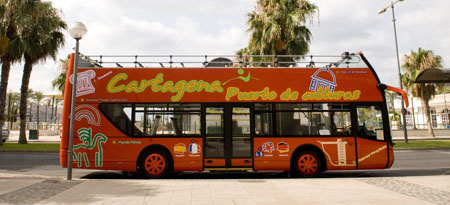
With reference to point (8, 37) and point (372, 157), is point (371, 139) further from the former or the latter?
point (8, 37)

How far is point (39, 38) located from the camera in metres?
20.8

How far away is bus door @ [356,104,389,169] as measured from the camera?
29.8 ft

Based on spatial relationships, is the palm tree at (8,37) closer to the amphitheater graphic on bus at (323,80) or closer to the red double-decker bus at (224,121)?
the red double-decker bus at (224,121)

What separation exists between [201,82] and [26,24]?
1615cm

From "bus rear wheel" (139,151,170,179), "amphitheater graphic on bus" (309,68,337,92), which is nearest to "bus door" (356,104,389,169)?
"amphitheater graphic on bus" (309,68,337,92)

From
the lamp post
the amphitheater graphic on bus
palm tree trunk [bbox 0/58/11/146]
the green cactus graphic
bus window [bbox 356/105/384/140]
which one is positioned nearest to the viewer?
the lamp post

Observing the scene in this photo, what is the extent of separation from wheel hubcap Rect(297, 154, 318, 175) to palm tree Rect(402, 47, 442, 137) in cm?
2643

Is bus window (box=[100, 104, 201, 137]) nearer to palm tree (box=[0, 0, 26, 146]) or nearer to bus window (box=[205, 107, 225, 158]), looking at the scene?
bus window (box=[205, 107, 225, 158])

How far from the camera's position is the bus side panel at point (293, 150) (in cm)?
896

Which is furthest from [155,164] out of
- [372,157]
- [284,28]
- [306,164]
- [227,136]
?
[284,28]

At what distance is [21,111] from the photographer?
70.5 ft

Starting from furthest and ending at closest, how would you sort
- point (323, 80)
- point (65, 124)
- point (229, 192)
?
point (323, 80), point (65, 124), point (229, 192)

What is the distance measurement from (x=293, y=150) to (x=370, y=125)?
8.40 ft

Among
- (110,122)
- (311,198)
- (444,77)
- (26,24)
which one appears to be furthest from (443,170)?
(26,24)
